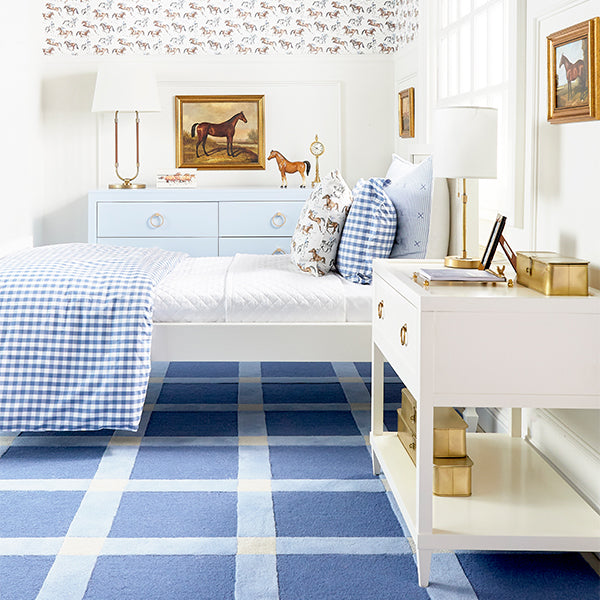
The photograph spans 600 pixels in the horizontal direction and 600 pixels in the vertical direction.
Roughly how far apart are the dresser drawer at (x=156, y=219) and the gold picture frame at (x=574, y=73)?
3.27m

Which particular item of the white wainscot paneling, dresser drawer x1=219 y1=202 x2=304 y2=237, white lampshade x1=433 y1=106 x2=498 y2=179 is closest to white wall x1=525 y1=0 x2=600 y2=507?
white lampshade x1=433 y1=106 x2=498 y2=179

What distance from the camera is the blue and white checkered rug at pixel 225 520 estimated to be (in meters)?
1.90

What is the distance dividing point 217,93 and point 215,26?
1.46 ft

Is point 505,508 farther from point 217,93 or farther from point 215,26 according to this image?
point 215,26

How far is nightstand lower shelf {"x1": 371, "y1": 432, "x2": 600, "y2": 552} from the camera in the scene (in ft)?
6.18

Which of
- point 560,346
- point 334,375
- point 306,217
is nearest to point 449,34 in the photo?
point 306,217

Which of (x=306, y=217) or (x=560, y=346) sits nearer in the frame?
(x=560, y=346)

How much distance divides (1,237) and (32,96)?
110cm

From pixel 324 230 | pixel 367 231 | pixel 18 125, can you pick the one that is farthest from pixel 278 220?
pixel 367 231

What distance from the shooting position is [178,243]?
534 cm

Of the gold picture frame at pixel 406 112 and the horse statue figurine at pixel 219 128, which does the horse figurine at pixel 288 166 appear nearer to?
the horse statue figurine at pixel 219 128

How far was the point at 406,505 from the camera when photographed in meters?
2.05

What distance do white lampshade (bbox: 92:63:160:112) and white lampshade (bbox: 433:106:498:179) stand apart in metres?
3.35

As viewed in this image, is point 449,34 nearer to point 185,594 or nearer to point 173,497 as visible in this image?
point 173,497
